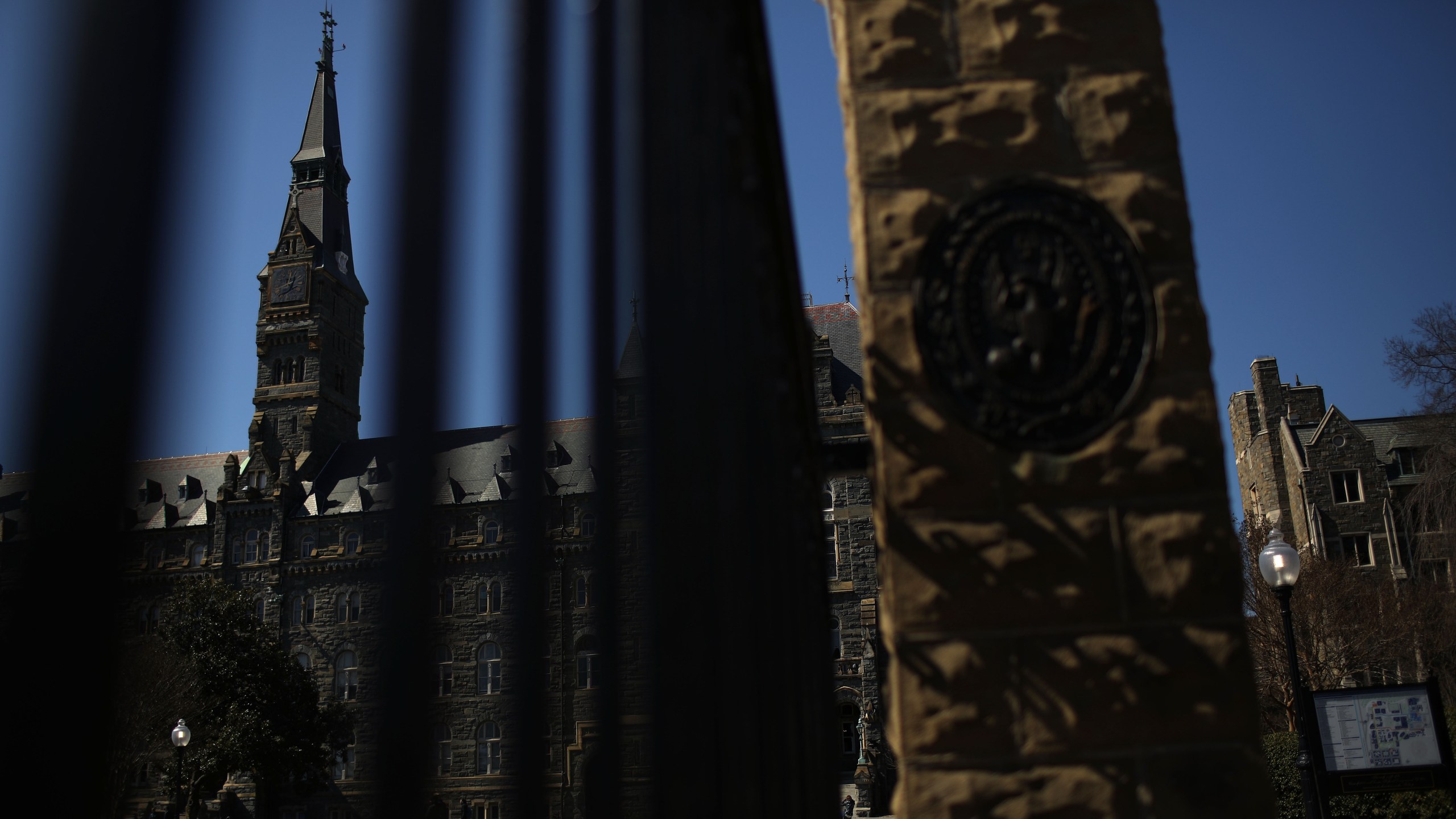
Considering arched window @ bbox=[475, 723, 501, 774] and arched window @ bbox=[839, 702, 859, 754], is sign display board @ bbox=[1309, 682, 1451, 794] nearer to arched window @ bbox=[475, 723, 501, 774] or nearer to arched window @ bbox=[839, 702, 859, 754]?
arched window @ bbox=[475, 723, 501, 774]

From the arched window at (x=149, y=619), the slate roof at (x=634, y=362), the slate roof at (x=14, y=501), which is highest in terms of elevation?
the slate roof at (x=634, y=362)

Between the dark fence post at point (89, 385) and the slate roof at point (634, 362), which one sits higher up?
the slate roof at point (634, 362)

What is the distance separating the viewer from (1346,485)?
3991 centimetres

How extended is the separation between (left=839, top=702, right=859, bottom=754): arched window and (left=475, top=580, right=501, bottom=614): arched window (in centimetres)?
3445

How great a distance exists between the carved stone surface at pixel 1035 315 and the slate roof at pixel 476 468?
0.81 meters

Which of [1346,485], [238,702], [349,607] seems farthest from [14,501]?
[1346,485]

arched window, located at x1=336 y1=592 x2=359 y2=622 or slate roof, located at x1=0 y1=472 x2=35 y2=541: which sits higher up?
slate roof, located at x1=0 y1=472 x2=35 y2=541

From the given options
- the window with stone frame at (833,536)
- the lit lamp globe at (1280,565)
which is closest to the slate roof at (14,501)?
the lit lamp globe at (1280,565)

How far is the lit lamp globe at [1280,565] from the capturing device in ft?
32.4

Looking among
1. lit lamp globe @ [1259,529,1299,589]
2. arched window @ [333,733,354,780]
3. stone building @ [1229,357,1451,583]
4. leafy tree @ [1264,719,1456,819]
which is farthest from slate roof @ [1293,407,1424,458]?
arched window @ [333,733,354,780]

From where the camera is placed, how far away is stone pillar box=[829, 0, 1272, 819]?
184 centimetres

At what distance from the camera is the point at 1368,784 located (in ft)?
27.6

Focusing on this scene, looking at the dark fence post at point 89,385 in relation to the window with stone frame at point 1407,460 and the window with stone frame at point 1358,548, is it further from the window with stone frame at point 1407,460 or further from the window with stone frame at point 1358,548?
the window with stone frame at point 1407,460

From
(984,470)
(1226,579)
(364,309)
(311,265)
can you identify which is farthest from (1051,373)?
(311,265)
